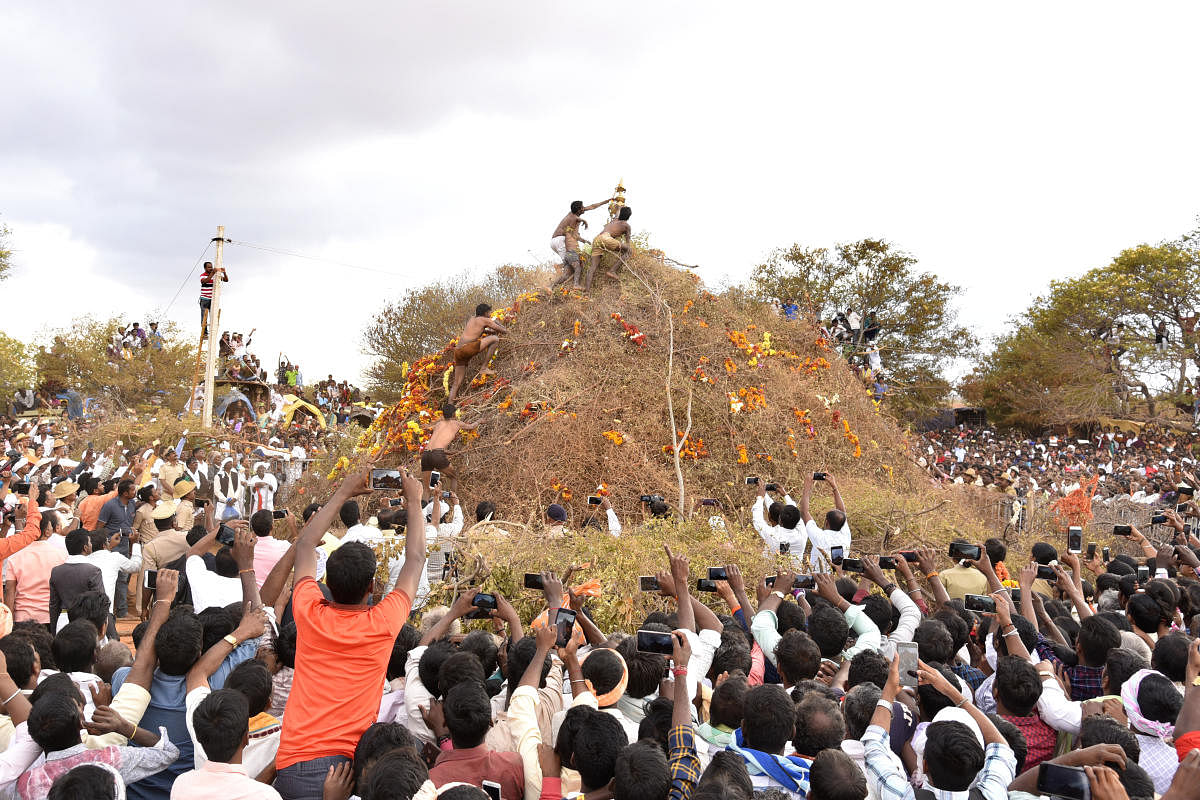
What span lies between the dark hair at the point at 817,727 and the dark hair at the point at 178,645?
2581mm

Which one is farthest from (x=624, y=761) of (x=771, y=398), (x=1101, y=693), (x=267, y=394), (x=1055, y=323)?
(x=1055, y=323)

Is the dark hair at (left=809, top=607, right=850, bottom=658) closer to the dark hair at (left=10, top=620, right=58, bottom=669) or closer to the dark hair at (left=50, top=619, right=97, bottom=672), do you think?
the dark hair at (left=50, top=619, right=97, bottom=672)

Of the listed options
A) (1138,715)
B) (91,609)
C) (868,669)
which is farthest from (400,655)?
(1138,715)

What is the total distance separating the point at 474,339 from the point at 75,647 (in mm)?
8909

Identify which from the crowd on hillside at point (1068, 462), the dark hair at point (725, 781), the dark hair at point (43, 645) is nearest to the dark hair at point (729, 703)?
the dark hair at point (725, 781)

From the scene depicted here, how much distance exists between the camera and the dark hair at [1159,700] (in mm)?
3777

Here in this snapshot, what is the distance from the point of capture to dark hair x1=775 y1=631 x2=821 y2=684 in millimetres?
4371

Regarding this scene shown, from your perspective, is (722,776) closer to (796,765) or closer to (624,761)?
(624,761)

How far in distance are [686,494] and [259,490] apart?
7.61 m

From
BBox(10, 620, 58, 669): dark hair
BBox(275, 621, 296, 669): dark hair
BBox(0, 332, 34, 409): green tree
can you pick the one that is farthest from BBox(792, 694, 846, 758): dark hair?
BBox(0, 332, 34, 409): green tree

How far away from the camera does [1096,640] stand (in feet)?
15.1

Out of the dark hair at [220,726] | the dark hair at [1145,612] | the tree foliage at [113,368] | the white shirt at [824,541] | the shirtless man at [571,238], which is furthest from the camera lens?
the tree foliage at [113,368]

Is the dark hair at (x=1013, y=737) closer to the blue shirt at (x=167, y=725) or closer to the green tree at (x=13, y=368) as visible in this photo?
the blue shirt at (x=167, y=725)

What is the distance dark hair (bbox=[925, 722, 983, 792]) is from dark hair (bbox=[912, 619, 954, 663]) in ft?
5.27
